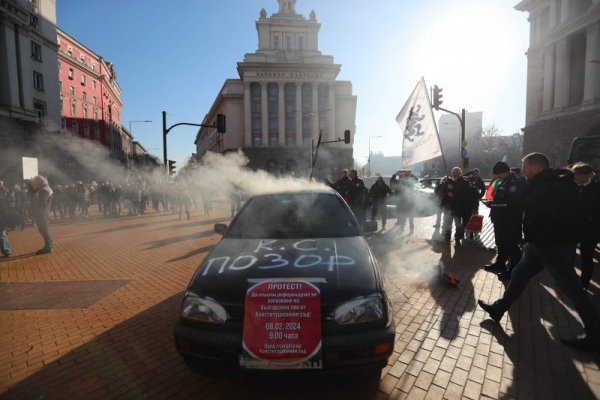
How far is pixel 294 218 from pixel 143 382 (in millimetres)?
2057

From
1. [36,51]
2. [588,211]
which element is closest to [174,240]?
[588,211]

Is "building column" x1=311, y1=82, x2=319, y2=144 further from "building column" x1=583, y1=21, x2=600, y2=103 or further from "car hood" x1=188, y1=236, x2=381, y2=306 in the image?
"car hood" x1=188, y1=236, x2=381, y2=306

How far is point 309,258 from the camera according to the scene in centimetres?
277

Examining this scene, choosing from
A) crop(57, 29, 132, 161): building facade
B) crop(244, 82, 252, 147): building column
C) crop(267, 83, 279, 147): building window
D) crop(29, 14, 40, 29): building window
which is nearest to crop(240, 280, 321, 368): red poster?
crop(29, 14, 40, 29): building window

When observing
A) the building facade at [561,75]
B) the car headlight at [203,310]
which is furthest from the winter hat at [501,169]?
the building facade at [561,75]

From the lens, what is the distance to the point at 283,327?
225 centimetres

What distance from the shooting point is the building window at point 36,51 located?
2676 cm

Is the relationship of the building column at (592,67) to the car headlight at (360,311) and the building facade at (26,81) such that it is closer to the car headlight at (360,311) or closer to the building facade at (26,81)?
the car headlight at (360,311)

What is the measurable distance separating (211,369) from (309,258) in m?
1.11

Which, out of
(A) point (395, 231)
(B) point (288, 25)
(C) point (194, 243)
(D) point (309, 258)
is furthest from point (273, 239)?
(B) point (288, 25)

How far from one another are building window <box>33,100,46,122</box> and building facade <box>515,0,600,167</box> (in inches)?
1688

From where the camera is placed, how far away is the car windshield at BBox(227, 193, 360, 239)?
341 centimetres

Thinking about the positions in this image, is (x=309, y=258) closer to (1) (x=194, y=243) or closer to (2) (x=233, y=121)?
(1) (x=194, y=243)

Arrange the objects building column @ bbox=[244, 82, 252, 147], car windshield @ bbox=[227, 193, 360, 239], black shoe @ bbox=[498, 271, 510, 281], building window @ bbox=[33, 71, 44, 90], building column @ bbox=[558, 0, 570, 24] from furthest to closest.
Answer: building column @ bbox=[244, 82, 252, 147] < building window @ bbox=[33, 71, 44, 90] < building column @ bbox=[558, 0, 570, 24] < black shoe @ bbox=[498, 271, 510, 281] < car windshield @ bbox=[227, 193, 360, 239]
